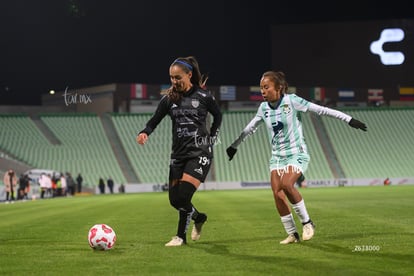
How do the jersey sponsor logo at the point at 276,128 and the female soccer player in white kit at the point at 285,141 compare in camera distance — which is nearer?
the female soccer player in white kit at the point at 285,141

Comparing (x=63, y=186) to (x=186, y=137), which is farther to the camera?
(x=63, y=186)

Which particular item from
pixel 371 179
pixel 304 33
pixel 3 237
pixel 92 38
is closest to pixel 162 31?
pixel 92 38

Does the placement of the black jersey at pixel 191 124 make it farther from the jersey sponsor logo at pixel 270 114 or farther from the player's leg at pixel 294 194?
the player's leg at pixel 294 194

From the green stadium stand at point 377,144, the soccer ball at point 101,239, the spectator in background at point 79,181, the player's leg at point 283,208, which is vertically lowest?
the soccer ball at point 101,239

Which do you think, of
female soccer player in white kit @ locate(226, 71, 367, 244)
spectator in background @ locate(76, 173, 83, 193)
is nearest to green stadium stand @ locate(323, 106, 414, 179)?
spectator in background @ locate(76, 173, 83, 193)

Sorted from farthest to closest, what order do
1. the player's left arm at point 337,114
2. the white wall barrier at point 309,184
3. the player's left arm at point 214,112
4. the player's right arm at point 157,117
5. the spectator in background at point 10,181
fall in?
the white wall barrier at point 309,184 → the spectator in background at point 10,181 → the player's left arm at point 214,112 → the player's right arm at point 157,117 → the player's left arm at point 337,114

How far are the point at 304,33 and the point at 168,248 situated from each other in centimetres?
5268

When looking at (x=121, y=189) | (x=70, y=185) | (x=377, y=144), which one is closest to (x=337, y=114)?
(x=70, y=185)

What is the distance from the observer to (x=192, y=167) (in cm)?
881

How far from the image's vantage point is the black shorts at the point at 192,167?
8.81 m

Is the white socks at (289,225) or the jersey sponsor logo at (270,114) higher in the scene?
the jersey sponsor logo at (270,114)

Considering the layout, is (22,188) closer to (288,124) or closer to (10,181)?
(10,181)

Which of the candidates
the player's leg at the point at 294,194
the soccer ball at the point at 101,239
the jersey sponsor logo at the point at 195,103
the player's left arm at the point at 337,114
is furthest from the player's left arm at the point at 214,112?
the soccer ball at the point at 101,239

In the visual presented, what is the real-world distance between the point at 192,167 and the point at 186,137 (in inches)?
17.0
